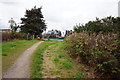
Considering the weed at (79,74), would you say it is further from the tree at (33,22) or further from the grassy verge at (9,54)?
the tree at (33,22)

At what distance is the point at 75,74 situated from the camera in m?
5.11

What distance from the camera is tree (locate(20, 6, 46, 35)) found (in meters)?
29.6

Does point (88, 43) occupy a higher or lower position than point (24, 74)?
higher

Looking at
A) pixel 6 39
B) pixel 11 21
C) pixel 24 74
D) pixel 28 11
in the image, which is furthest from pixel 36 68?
pixel 28 11

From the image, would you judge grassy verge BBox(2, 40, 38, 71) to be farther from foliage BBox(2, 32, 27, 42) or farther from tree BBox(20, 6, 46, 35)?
tree BBox(20, 6, 46, 35)

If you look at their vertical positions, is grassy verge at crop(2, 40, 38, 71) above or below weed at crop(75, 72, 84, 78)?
above

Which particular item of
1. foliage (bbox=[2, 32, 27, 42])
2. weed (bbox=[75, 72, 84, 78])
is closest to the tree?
foliage (bbox=[2, 32, 27, 42])

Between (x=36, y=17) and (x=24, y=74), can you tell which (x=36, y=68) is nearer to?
(x=24, y=74)

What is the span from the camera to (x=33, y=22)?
99.9 feet

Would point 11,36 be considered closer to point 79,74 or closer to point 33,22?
point 33,22

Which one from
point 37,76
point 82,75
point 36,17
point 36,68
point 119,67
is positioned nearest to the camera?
point 119,67

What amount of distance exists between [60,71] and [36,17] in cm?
2756

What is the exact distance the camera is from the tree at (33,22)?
2958 centimetres

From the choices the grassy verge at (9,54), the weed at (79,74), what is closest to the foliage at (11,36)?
the grassy verge at (9,54)
